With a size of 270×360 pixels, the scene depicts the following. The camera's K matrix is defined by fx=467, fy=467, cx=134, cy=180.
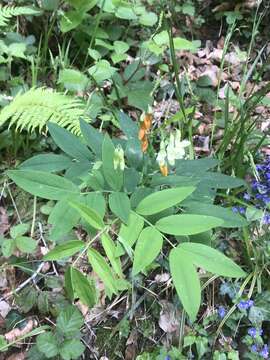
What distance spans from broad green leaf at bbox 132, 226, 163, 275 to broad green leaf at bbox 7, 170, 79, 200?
0.25 meters

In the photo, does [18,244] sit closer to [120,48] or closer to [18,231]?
[18,231]

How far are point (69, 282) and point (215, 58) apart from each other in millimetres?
2166

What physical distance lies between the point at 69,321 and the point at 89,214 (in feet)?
2.12

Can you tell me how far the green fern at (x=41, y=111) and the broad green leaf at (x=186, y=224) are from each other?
90cm

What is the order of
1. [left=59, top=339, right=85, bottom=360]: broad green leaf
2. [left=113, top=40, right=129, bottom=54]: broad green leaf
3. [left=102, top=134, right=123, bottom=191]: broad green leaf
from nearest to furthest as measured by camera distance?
[left=102, top=134, right=123, bottom=191]: broad green leaf, [left=59, top=339, right=85, bottom=360]: broad green leaf, [left=113, top=40, right=129, bottom=54]: broad green leaf

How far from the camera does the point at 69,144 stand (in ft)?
4.95

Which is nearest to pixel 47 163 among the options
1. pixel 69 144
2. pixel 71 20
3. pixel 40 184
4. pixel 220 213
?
pixel 69 144

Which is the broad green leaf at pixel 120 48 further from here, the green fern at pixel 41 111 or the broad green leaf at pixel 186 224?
the broad green leaf at pixel 186 224

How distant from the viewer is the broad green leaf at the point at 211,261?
1147 millimetres

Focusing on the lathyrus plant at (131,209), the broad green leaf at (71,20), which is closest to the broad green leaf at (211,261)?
the lathyrus plant at (131,209)

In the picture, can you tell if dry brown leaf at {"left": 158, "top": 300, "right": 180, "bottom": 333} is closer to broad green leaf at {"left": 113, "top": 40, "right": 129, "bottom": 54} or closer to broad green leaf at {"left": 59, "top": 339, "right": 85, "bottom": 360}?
broad green leaf at {"left": 59, "top": 339, "right": 85, "bottom": 360}

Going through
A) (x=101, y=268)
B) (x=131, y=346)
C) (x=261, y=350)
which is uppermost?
(x=101, y=268)

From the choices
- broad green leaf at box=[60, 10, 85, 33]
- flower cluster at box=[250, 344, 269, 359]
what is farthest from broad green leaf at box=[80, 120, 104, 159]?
broad green leaf at box=[60, 10, 85, 33]

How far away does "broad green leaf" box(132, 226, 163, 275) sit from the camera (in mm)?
1139
